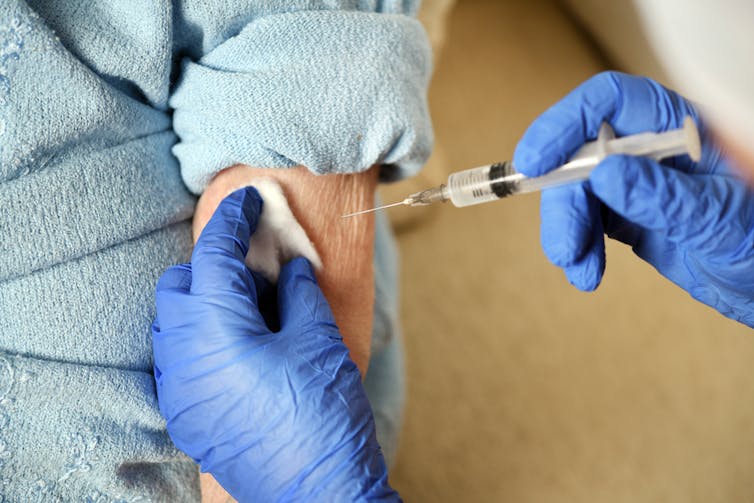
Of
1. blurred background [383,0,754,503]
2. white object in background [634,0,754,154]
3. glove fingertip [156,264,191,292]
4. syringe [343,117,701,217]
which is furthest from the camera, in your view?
blurred background [383,0,754,503]

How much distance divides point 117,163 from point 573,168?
605 mm

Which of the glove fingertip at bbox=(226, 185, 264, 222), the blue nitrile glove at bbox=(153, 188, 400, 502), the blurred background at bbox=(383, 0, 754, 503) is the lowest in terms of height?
the blurred background at bbox=(383, 0, 754, 503)

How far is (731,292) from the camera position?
0.90 m

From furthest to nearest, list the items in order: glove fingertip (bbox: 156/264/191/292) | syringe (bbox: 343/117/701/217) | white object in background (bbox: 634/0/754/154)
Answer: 1. glove fingertip (bbox: 156/264/191/292)
2. syringe (bbox: 343/117/701/217)
3. white object in background (bbox: 634/0/754/154)

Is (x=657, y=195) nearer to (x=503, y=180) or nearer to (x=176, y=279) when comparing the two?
(x=503, y=180)

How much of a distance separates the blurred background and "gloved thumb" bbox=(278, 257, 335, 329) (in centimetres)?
93

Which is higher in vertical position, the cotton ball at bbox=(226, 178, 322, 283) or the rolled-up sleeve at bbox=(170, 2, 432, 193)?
the rolled-up sleeve at bbox=(170, 2, 432, 193)

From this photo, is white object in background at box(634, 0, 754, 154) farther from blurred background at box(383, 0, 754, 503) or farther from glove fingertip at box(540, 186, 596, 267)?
blurred background at box(383, 0, 754, 503)

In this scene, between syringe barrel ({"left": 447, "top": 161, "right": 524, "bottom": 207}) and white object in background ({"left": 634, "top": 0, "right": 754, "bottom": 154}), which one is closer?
white object in background ({"left": 634, "top": 0, "right": 754, "bottom": 154})

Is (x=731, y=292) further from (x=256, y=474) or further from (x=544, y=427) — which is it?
(x=544, y=427)

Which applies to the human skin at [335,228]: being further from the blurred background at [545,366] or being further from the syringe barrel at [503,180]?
the blurred background at [545,366]

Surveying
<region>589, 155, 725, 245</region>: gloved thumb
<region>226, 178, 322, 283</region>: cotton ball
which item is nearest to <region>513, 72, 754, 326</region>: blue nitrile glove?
<region>589, 155, 725, 245</region>: gloved thumb

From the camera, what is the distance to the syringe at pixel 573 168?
0.76 m

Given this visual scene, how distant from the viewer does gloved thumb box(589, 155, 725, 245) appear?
2.42 ft
